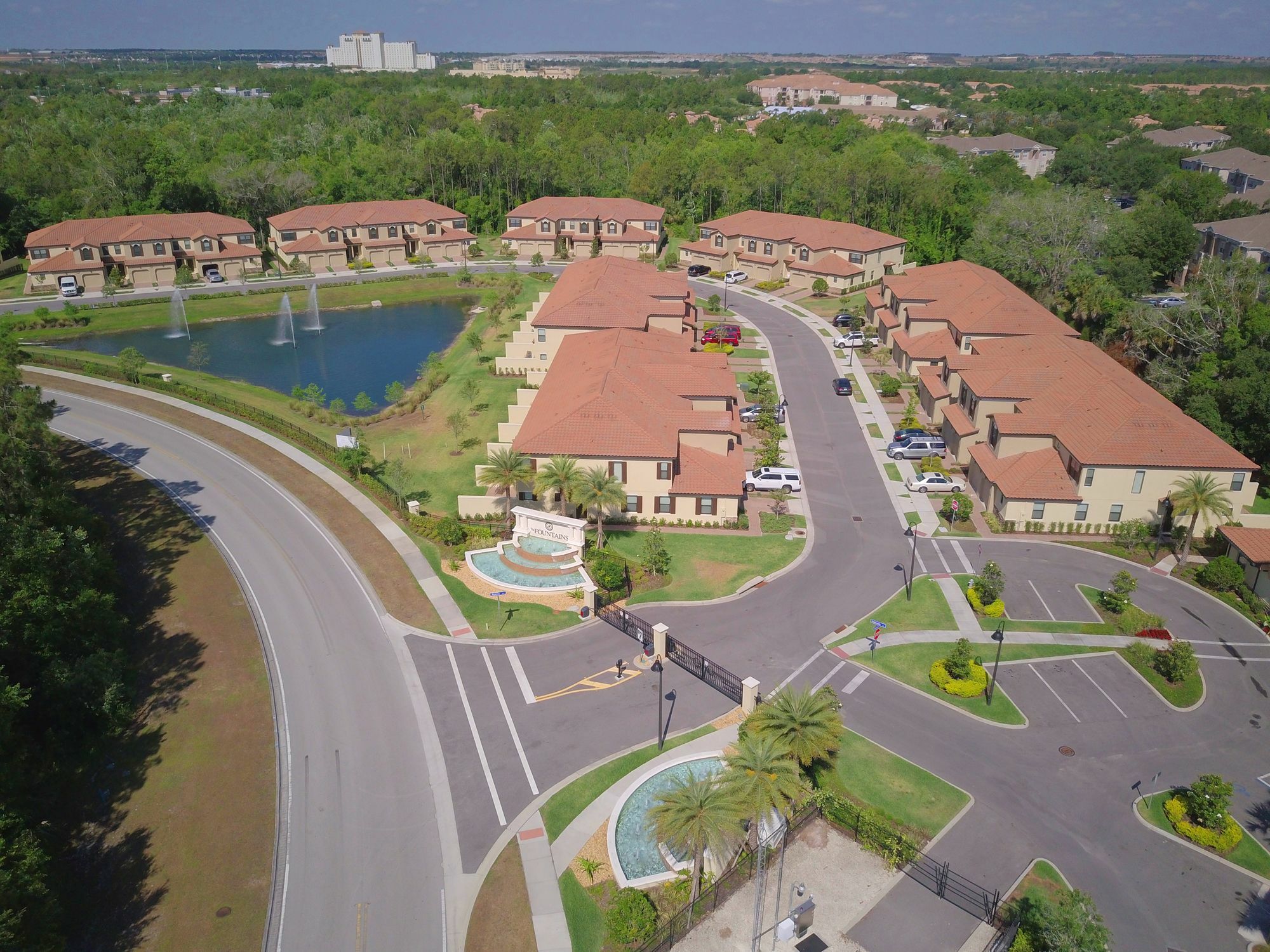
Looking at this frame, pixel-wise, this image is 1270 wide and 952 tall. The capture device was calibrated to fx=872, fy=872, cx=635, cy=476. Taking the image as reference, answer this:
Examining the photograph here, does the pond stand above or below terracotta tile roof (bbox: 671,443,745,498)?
below

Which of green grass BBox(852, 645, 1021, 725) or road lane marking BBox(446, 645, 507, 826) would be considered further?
green grass BBox(852, 645, 1021, 725)

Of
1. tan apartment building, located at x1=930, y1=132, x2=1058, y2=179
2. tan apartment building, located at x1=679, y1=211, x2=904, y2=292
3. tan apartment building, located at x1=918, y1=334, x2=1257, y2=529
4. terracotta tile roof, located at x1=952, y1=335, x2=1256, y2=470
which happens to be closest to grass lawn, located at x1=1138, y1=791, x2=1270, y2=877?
tan apartment building, located at x1=918, y1=334, x2=1257, y2=529

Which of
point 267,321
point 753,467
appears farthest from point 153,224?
point 753,467

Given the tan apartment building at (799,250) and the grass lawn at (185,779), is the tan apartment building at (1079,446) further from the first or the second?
the tan apartment building at (799,250)

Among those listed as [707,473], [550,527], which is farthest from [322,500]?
[707,473]

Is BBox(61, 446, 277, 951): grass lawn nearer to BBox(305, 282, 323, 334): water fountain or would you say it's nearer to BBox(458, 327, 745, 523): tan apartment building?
BBox(458, 327, 745, 523): tan apartment building

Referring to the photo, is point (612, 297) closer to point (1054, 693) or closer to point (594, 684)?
point (594, 684)
